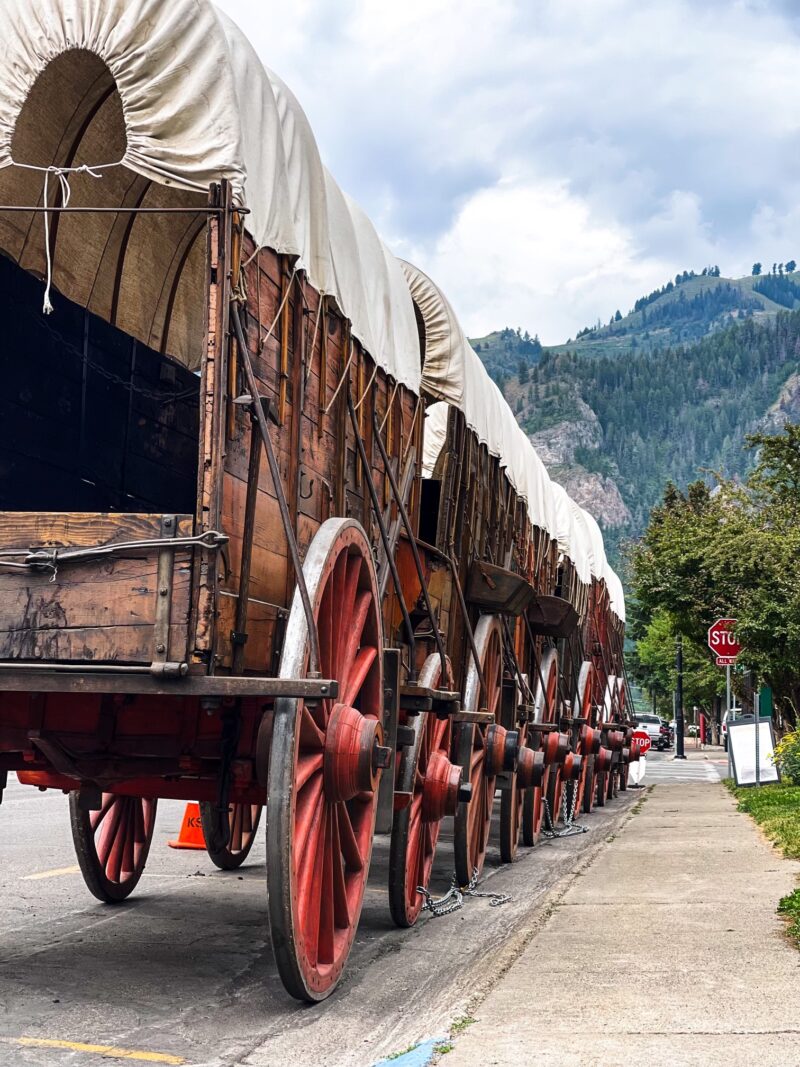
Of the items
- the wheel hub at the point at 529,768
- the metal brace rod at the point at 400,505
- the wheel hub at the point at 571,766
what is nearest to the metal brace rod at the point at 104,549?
the metal brace rod at the point at 400,505

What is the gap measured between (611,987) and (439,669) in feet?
8.40

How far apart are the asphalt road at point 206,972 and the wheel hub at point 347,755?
84 centimetres

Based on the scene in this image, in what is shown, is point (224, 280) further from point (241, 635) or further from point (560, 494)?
point (560, 494)

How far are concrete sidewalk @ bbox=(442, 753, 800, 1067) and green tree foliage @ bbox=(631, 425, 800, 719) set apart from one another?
396 inches

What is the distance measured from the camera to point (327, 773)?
4859 millimetres

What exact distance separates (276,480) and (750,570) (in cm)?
1626

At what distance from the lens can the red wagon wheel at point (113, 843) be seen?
6855 millimetres

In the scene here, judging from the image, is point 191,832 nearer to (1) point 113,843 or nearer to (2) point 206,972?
(1) point 113,843

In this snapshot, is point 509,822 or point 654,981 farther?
point 509,822

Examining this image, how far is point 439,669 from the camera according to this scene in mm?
7297

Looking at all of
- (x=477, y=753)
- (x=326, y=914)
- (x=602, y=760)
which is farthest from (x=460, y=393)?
(x=602, y=760)

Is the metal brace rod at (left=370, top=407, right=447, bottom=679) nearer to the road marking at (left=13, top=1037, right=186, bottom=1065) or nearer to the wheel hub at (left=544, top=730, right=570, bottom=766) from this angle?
the road marking at (left=13, top=1037, right=186, bottom=1065)

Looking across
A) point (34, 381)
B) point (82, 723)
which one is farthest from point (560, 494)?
point (82, 723)

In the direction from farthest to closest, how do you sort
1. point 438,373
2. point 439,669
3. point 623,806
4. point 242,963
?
point 623,806, point 438,373, point 439,669, point 242,963
